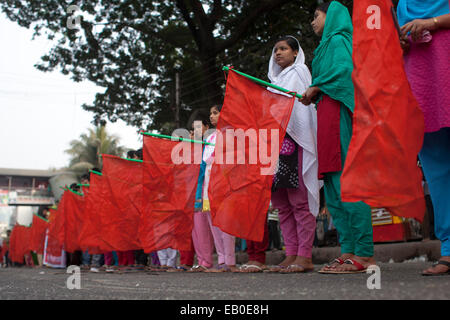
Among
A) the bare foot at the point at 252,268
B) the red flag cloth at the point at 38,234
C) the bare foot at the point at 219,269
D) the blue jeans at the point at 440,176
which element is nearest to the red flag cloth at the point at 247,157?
the bare foot at the point at 252,268

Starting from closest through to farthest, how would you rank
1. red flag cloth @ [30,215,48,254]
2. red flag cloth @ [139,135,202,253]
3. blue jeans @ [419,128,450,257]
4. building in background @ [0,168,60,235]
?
blue jeans @ [419,128,450,257] → red flag cloth @ [139,135,202,253] → red flag cloth @ [30,215,48,254] → building in background @ [0,168,60,235]

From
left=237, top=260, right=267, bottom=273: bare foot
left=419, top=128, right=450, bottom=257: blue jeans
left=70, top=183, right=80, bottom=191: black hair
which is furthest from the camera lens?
left=70, top=183, right=80, bottom=191: black hair

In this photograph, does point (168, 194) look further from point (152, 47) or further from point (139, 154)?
point (152, 47)

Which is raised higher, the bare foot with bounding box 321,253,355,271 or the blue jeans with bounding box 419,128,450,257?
the blue jeans with bounding box 419,128,450,257

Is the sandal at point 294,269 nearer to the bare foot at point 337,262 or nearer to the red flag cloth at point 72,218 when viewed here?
the bare foot at point 337,262

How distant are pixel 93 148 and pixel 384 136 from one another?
144 feet

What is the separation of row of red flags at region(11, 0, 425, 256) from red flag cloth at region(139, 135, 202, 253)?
11mm

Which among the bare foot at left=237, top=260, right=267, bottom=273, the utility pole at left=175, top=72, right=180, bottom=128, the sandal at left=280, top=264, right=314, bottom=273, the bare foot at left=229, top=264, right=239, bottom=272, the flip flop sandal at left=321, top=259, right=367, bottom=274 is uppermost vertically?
the utility pole at left=175, top=72, right=180, bottom=128

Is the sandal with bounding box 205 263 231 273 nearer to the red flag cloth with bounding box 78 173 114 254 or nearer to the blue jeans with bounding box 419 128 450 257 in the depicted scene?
the red flag cloth with bounding box 78 173 114 254

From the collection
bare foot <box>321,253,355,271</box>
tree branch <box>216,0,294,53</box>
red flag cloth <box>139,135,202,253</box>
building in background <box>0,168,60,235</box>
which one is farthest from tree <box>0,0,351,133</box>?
building in background <box>0,168,60,235</box>

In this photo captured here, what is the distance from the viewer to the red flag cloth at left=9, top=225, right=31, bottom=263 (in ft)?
47.0

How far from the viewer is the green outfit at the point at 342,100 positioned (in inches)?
134

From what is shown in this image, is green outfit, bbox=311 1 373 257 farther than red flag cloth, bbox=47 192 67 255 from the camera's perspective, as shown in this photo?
No

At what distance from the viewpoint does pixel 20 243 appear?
48.8 ft
